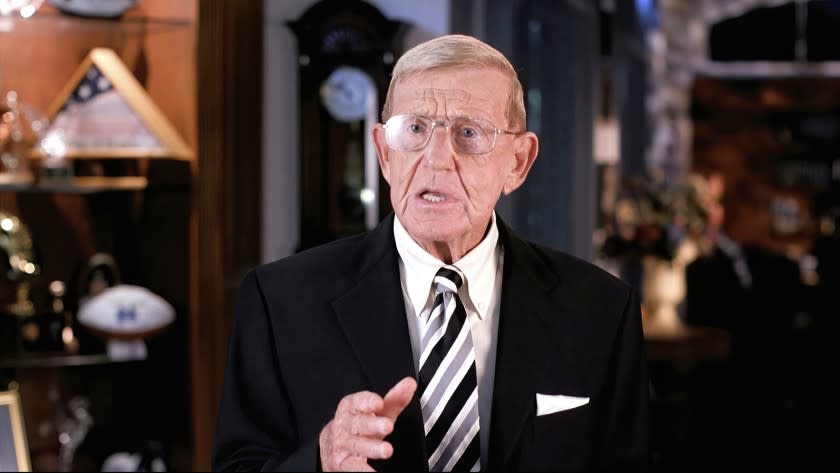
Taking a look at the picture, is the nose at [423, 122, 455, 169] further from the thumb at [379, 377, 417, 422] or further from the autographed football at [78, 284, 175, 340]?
the autographed football at [78, 284, 175, 340]

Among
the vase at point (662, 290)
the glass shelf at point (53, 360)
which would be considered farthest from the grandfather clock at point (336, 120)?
the vase at point (662, 290)

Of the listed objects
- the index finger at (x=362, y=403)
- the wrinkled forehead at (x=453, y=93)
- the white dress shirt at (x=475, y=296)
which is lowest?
the index finger at (x=362, y=403)

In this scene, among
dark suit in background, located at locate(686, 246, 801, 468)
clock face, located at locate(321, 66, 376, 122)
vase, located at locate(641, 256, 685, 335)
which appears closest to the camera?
clock face, located at locate(321, 66, 376, 122)

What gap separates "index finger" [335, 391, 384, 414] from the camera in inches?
45.9

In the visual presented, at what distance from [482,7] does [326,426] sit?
130 centimetres

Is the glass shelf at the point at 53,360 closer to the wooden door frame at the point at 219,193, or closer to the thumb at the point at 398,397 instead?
the wooden door frame at the point at 219,193

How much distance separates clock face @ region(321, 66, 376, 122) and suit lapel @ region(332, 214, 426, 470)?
1.74m

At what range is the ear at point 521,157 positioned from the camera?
137cm

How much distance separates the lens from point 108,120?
115 inches

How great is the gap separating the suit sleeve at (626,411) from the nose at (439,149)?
13.7 inches

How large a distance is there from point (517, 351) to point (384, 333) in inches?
6.8

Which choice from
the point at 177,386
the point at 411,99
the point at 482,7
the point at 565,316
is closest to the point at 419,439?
the point at 565,316

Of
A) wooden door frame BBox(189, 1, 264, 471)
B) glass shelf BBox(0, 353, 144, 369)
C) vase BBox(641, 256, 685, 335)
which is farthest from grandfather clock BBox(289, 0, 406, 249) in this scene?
vase BBox(641, 256, 685, 335)

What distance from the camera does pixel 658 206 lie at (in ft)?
16.2
